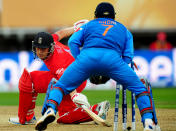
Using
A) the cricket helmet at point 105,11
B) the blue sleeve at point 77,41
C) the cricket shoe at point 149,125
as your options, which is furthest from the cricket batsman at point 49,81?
the cricket shoe at point 149,125

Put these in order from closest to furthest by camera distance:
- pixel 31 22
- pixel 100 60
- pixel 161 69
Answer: pixel 100 60, pixel 161 69, pixel 31 22

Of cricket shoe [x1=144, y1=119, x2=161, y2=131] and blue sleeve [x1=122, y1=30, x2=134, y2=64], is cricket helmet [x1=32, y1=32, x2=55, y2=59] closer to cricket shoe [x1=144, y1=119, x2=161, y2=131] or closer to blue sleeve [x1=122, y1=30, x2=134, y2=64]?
blue sleeve [x1=122, y1=30, x2=134, y2=64]

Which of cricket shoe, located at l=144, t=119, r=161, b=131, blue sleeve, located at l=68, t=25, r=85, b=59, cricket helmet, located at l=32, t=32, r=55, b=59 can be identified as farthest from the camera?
cricket helmet, located at l=32, t=32, r=55, b=59

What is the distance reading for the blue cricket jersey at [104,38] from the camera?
6.86m

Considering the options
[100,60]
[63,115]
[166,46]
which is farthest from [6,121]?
[166,46]

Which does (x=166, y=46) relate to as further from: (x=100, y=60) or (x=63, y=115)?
(x=100, y=60)

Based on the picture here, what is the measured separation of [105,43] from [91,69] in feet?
1.40

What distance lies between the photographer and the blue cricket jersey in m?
6.86

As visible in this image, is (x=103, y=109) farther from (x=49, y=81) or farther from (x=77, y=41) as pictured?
(x=77, y=41)

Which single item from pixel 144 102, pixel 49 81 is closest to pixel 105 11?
pixel 144 102

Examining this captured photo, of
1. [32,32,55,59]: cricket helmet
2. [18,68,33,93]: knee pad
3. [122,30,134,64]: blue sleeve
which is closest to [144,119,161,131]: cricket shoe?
[122,30,134,64]: blue sleeve

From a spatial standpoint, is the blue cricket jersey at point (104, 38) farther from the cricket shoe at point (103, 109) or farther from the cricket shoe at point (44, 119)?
the cricket shoe at point (103, 109)

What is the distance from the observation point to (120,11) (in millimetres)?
21328

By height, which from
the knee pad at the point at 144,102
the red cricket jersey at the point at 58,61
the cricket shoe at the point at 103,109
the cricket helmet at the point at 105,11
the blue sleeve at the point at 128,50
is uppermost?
the cricket helmet at the point at 105,11
